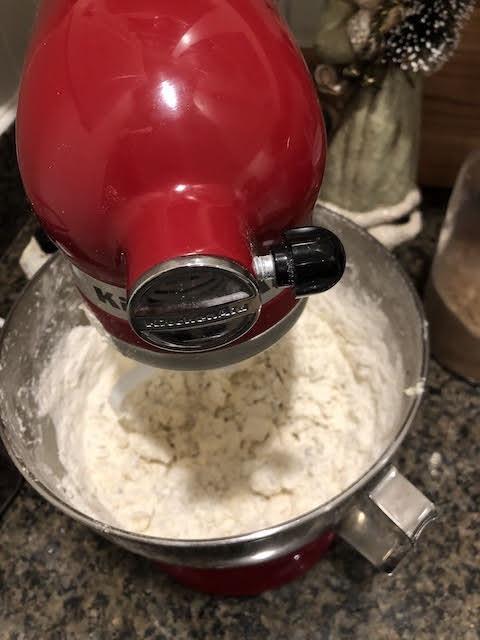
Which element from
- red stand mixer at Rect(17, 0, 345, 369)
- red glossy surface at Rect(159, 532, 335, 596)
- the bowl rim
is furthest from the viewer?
red glossy surface at Rect(159, 532, 335, 596)

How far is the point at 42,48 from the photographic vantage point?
352 millimetres

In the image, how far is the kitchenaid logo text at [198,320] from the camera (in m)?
0.32

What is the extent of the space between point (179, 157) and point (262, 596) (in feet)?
1.49

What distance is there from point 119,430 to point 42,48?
385 mm

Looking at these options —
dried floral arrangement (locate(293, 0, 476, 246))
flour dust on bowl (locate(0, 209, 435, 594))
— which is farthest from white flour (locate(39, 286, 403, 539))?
dried floral arrangement (locate(293, 0, 476, 246))

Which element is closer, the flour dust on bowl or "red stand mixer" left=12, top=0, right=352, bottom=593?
"red stand mixer" left=12, top=0, right=352, bottom=593

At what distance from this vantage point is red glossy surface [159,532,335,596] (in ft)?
1.88

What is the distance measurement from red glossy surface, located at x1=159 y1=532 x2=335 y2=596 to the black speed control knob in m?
0.33

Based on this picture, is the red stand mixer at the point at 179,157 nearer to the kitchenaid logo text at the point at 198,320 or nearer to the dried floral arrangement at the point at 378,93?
the kitchenaid logo text at the point at 198,320

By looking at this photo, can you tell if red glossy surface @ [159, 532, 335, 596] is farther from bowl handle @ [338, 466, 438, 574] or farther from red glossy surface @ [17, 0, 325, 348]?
red glossy surface @ [17, 0, 325, 348]

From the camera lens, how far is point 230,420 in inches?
24.6

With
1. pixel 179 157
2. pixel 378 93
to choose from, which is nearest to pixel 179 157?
pixel 179 157

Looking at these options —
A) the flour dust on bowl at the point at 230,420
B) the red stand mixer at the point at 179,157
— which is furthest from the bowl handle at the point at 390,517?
the red stand mixer at the point at 179,157

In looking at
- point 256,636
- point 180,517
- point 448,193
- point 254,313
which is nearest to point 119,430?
point 180,517
